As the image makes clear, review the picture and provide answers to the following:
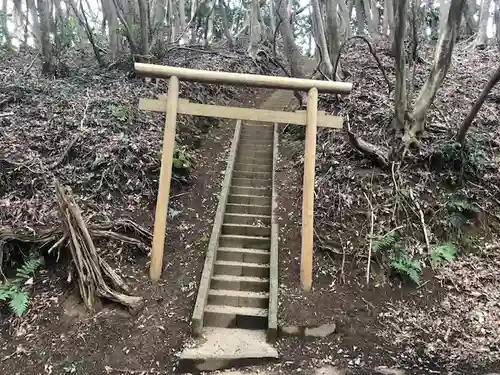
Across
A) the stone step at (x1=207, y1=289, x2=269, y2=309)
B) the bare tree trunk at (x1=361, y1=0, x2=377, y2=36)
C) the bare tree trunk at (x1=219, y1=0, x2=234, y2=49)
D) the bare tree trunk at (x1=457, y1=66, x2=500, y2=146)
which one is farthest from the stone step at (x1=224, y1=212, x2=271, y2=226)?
the bare tree trunk at (x1=361, y1=0, x2=377, y2=36)

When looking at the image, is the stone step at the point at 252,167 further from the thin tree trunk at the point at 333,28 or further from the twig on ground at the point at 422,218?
the thin tree trunk at the point at 333,28

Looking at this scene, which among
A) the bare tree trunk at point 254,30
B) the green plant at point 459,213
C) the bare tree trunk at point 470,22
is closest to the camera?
the green plant at point 459,213

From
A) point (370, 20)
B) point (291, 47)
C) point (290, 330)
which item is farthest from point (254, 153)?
point (370, 20)

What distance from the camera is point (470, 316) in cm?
591

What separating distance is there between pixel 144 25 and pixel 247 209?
6359 millimetres

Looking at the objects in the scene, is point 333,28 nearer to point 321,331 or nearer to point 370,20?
point 321,331

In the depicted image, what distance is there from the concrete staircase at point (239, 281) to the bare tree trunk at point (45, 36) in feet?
19.3

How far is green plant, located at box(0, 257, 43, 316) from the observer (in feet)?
18.4

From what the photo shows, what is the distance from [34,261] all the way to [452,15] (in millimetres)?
8017

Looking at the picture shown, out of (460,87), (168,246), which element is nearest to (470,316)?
(168,246)

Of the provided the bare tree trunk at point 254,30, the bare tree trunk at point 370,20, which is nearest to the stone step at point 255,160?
the bare tree trunk at point 254,30

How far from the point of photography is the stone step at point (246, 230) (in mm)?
7742

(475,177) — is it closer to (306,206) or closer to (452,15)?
(452,15)

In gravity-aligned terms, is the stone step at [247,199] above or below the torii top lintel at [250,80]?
below
